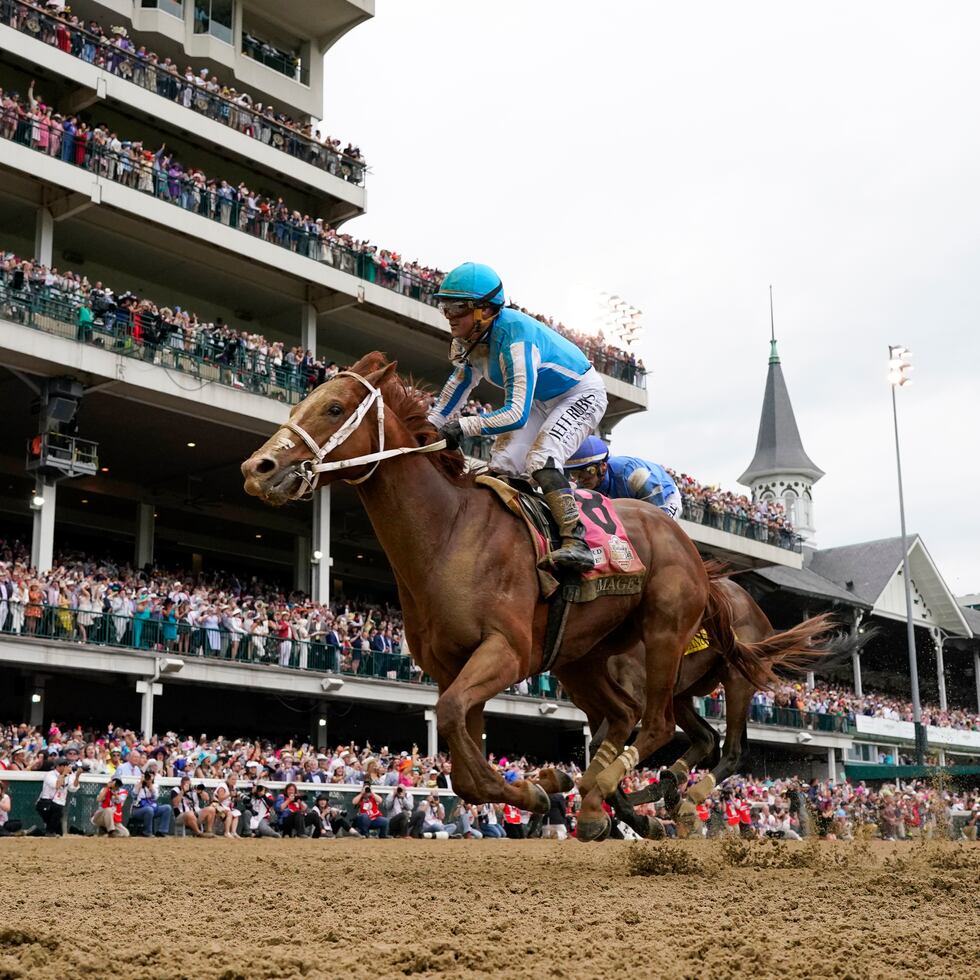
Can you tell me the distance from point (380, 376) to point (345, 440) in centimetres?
58

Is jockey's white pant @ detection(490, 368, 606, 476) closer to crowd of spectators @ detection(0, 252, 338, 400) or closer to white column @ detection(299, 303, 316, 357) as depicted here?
crowd of spectators @ detection(0, 252, 338, 400)

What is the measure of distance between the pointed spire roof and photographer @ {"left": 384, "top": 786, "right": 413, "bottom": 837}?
2678 inches

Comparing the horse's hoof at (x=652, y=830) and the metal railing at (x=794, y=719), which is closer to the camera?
the horse's hoof at (x=652, y=830)

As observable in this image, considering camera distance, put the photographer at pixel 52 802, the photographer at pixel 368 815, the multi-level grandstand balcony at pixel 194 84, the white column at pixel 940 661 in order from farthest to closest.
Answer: the white column at pixel 940 661 < the multi-level grandstand balcony at pixel 194 84 < the photographer at pixel 368 815 < the photographer at pixel 52 802

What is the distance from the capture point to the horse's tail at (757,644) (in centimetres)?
945

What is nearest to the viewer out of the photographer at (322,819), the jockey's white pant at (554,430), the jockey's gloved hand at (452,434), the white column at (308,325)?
the jockey's gloved hand at (452,434)

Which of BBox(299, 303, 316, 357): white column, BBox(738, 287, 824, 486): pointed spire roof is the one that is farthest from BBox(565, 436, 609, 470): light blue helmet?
BBox(738, 287, 824, 486): pointed spire roof

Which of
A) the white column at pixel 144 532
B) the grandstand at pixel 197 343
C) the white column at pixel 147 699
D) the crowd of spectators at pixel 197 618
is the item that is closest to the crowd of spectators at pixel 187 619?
the crowd of spectators at pixel 197 618

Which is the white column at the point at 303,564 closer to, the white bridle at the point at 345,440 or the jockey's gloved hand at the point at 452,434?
the jockey's gloved hand at the point at 452,434

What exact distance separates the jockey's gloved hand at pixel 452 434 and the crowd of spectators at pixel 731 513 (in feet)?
97.1

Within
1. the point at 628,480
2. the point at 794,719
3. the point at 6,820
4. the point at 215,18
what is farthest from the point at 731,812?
the point at 215,18

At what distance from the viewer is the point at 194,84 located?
29.6m

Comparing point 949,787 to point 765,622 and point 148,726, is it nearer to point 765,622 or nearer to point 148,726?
point 148,726

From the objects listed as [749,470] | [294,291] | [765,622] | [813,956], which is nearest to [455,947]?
[813,956]
